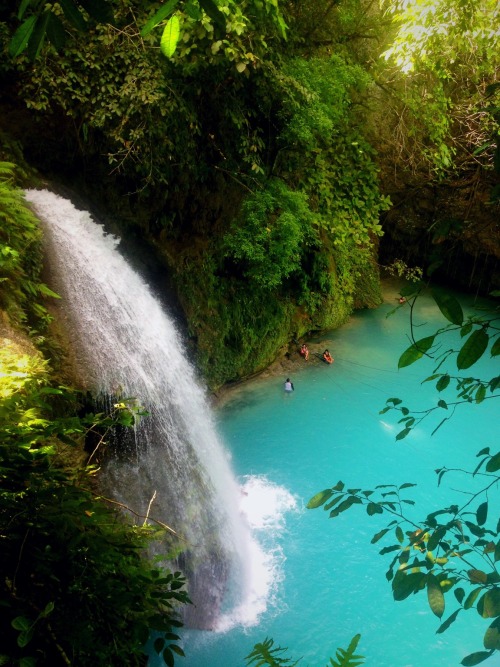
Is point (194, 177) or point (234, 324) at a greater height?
point (194, 177)

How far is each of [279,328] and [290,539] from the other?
14.5 feet

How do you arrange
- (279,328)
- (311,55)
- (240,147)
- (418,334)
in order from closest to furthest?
(240,147)
(311,55)
(279,328)
(418,334)

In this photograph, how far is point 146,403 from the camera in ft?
18.3

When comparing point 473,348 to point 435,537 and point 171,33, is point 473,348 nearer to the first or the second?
point 435,537

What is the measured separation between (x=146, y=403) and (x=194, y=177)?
3986 mm

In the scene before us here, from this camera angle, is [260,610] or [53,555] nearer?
[53,555]

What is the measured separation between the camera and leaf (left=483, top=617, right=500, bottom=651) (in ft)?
3.79

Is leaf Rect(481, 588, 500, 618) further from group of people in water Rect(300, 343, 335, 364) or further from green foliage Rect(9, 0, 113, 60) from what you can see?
group of people in water Rect(300, 343, 335, 364)

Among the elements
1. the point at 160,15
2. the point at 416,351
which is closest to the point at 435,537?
the point at 416,351

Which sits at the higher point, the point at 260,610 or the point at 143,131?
the point at 143,131

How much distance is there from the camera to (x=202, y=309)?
8.13 m

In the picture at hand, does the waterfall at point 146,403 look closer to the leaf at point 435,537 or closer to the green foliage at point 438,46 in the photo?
the leaf at point 435,537

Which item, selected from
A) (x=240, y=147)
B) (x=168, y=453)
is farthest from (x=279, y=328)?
(x=168, y=453)

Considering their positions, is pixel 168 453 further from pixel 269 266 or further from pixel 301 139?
pixel 301 139
